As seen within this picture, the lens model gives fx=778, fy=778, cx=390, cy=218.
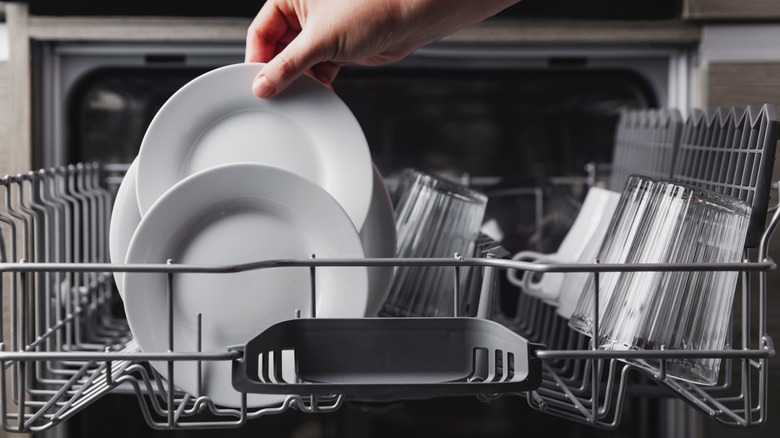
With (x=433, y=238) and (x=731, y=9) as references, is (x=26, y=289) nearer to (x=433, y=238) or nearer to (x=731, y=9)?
(x=433, y=238)

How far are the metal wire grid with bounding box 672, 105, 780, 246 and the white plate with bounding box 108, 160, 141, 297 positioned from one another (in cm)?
50

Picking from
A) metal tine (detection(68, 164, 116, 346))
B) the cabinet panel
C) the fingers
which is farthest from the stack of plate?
the cabinet panel

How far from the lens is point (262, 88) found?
2.10ft

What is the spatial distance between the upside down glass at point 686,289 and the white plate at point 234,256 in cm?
20

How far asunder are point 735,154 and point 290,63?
16.3 inches

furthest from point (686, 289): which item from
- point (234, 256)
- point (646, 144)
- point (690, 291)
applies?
point (646, 144)

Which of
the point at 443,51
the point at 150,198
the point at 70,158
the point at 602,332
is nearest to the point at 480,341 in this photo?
the point at 602,332

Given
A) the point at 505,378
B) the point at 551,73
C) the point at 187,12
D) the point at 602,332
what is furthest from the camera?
the point at 551,73

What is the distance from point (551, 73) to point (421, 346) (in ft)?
2.48

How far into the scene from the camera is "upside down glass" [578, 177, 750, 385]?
55cm

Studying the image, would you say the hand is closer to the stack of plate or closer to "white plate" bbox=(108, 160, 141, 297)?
the stack of plate

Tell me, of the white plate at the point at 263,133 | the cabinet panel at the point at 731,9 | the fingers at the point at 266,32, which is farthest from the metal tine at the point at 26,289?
the cabinet panel at the point at 731,9

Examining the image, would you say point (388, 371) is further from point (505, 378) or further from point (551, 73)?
point (551, 73)

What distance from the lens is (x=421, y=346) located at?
500mm
